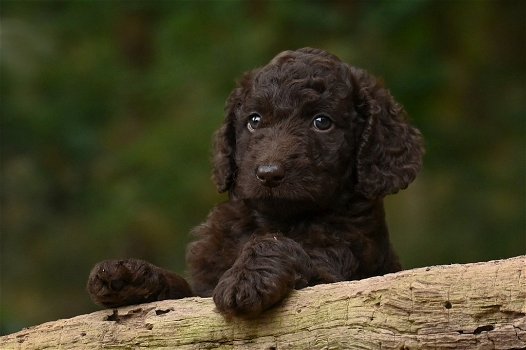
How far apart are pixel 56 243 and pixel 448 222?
16.2 ft

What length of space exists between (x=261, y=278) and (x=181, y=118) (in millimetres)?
7701

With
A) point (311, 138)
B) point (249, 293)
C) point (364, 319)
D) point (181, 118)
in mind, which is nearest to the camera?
point (364, 319)

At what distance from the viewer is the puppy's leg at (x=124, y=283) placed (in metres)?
6.05

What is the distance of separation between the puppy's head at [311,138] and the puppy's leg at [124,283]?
2.38ft

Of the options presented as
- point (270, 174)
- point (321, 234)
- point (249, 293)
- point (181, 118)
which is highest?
point (181, 118)

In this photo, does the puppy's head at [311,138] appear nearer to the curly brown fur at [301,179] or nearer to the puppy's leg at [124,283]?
the curly brown fur at [301,179]

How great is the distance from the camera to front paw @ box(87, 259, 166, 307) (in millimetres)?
6051

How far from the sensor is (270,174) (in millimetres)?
6164

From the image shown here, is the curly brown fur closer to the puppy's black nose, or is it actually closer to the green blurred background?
the puppy's black nose

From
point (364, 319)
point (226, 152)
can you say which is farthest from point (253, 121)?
point (364, 319)

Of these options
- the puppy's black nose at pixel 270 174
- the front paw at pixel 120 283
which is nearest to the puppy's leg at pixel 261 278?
the puppy's black nose at pixel 270 174

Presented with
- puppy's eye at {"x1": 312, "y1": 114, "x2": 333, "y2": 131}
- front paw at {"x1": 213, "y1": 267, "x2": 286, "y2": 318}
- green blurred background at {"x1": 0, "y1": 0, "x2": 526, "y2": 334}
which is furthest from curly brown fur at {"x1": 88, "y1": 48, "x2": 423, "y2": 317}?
green blurred background at {"x1": 0, "y1": 0, "x2": 526, "y2": 334}

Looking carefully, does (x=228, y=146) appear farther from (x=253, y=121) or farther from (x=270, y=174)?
(x=270, y=174)

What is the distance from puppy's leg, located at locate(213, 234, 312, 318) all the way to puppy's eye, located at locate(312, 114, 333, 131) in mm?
946
